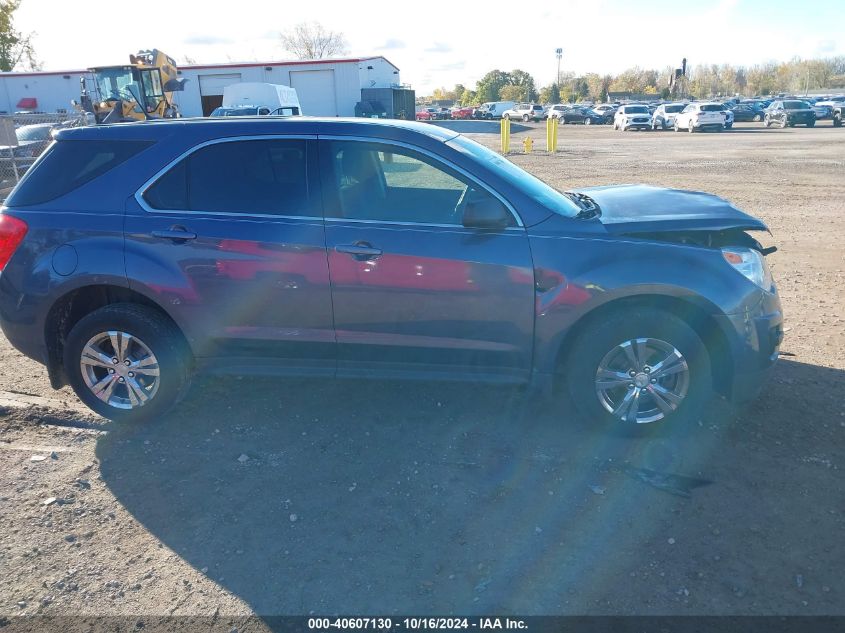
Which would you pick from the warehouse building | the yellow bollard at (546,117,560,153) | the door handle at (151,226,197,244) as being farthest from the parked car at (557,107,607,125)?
the door handle at (151,226,197,244)

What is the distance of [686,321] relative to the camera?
390cm

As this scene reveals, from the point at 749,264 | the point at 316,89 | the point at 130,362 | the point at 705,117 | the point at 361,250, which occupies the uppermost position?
the point at 316,89

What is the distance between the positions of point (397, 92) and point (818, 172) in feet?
111

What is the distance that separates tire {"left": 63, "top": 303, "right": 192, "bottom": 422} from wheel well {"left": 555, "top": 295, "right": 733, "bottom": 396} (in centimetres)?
245

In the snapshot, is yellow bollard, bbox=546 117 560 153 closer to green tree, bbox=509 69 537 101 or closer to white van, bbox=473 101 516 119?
white van, bbox=473 101 516 119

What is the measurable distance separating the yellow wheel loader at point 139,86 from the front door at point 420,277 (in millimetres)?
24776

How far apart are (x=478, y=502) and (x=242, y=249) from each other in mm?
2035

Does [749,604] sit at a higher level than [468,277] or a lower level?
lower

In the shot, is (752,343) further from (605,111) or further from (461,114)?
(461,114)

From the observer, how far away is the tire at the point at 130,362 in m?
4.14

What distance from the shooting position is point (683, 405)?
155 inches

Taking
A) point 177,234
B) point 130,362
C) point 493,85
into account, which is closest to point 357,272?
point 177,234

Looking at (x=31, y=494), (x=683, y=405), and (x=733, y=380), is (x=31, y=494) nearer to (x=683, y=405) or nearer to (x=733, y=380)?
(x=683, y=405)

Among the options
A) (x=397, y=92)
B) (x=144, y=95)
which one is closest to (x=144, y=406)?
(x=144, y=95)
